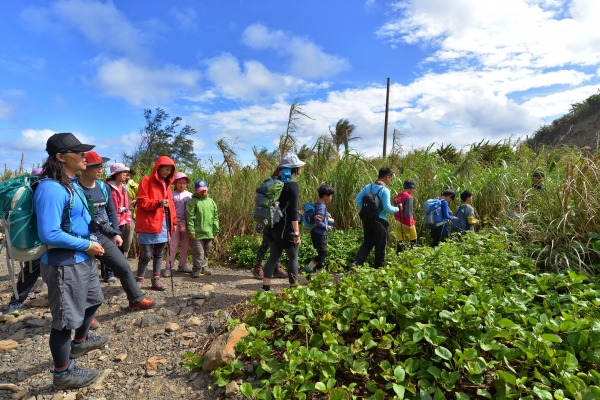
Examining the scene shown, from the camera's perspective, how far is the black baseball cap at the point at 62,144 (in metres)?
2.48

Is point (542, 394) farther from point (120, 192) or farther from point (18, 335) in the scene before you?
point (120, 192)

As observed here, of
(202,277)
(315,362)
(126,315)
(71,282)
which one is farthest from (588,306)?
(202,277)

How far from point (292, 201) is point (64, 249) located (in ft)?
7.49

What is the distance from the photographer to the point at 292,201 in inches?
159

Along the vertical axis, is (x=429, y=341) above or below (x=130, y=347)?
above

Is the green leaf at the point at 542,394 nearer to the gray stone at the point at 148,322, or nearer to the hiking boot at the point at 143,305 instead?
the gray stone at the point at 148,322

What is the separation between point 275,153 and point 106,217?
6152mm

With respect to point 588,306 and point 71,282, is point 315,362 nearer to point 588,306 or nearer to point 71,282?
point 71,282

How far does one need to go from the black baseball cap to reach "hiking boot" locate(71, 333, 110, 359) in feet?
5.61

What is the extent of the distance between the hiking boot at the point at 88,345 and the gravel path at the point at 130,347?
0.05 meters

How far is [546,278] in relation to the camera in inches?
112

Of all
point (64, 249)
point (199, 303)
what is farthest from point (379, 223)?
point (64, 249)

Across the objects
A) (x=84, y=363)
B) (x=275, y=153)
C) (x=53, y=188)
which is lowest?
(x=84, y=363)

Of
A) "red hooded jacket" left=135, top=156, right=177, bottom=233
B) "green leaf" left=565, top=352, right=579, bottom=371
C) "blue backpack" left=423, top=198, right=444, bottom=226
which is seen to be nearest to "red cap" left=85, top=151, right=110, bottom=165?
"red hooded jacket" left=135, top=156, right=177, bottom=233
